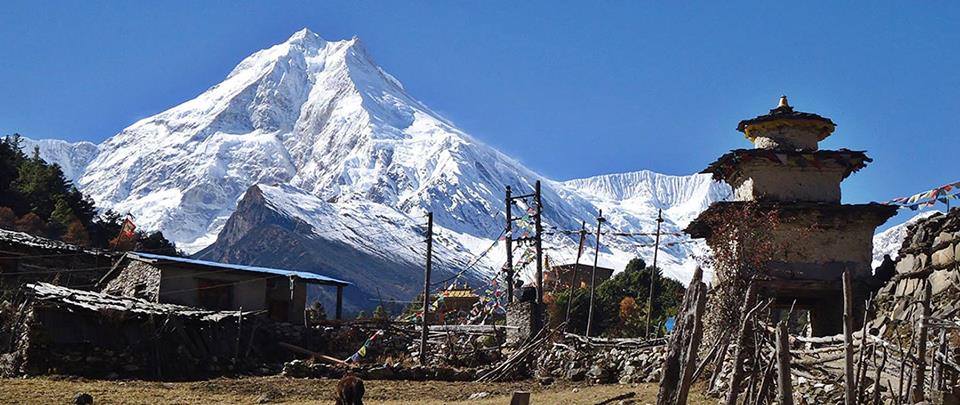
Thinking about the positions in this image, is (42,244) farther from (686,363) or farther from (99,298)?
(686,363)

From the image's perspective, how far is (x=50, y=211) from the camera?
5397 cm

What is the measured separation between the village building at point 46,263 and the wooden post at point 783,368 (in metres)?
26.1

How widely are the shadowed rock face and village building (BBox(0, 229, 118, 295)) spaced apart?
93995 millimetres

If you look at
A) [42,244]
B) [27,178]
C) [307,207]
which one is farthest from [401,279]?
[42,244]

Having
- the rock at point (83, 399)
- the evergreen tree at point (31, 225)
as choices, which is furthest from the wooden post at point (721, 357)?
the evergreen tree at point (31, 225)

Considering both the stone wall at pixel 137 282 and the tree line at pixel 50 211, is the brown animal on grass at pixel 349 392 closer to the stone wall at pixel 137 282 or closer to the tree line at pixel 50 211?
the stone wall at pixel 137 282

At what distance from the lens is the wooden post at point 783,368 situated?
10.0m

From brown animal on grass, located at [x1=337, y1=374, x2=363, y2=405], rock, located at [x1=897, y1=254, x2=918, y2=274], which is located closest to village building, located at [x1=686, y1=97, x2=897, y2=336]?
rock, located at [x1=897, y1=254, x2=918, y2=274]

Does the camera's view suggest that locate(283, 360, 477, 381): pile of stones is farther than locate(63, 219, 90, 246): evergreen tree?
No

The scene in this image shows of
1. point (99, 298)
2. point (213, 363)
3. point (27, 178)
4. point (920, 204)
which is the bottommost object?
point (213, 363)

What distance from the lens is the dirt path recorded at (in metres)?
17.2

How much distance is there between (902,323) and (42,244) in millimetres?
29075

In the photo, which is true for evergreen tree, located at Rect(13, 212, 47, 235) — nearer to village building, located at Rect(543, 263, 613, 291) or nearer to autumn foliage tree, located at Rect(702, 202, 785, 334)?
village building, located at Rect(543, 263, 613, 291)

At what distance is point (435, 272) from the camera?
534 feet
